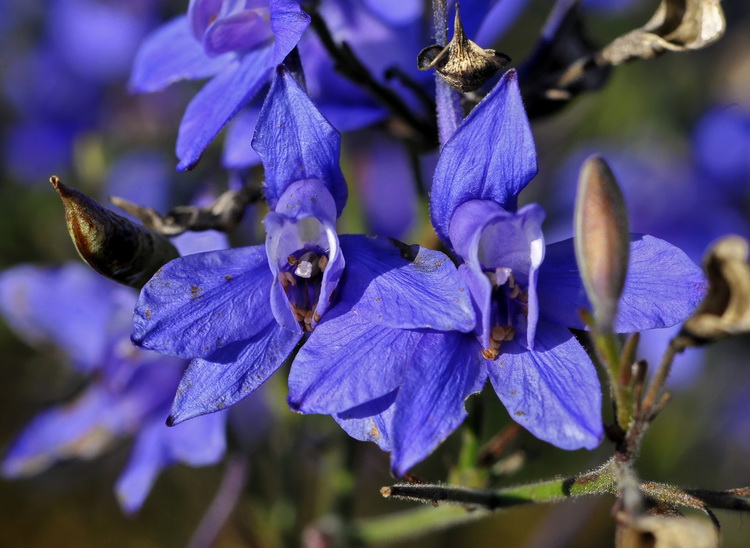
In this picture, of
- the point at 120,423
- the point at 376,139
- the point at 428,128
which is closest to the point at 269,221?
the point at 428,128

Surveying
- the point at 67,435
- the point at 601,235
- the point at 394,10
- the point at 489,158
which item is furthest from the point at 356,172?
the point at 601,235

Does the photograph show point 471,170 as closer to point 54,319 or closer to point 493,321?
point 493,321

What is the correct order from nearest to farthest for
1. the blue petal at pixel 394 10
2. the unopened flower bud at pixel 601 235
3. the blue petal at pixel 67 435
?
the unopened flower bud at pixel 601 235 < the blue petal at pixel 394 10 < the blue petal at pixel 67 435

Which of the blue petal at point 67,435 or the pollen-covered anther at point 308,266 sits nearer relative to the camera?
the pollen-covered anther at point 308,266

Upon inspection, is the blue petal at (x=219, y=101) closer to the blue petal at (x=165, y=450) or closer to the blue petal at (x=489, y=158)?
the blue petal at (x=489, y=158)

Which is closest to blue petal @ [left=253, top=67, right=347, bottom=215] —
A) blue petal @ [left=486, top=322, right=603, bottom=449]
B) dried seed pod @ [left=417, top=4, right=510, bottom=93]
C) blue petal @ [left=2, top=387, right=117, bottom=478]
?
dried seed pod @ [left=417, top=4, right=510, bottom=93]

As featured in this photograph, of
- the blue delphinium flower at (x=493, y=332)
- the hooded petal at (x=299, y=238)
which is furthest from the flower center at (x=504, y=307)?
the hooded petal at (x=299, y=238)

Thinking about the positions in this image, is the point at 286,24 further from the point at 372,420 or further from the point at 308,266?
the point at 372,420
